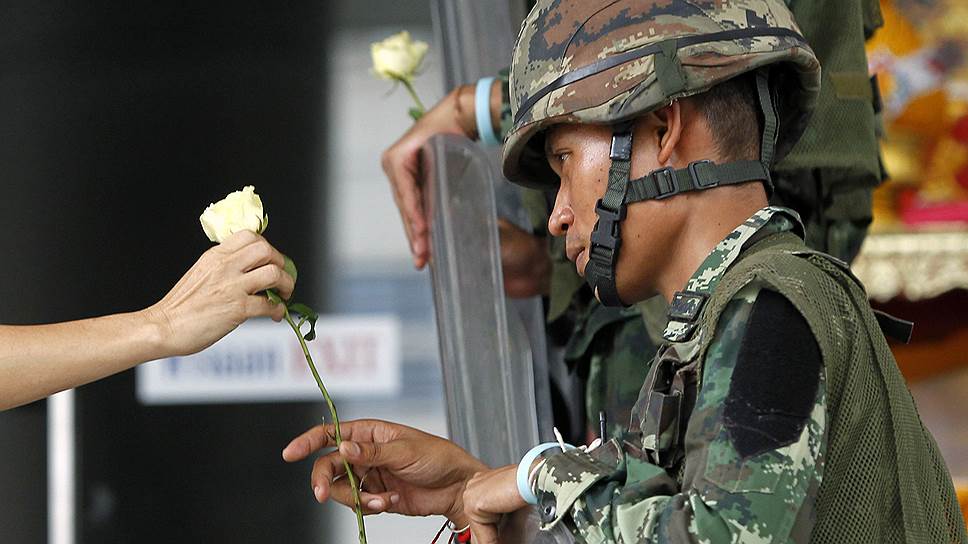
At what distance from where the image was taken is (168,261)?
316 cm

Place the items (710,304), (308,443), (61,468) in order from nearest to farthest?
(710,304), (308,443), (61,468)

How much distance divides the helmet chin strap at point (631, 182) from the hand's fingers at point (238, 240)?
431mm

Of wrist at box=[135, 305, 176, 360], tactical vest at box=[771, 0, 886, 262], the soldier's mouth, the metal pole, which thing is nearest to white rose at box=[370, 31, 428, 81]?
tactical vest at box=[771, 0, 886, 262]

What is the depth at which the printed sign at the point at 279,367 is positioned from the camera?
10.3 feet

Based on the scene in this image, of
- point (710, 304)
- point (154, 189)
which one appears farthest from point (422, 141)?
point (154, 189)

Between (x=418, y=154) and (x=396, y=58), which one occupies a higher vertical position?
(x=396, y=58)

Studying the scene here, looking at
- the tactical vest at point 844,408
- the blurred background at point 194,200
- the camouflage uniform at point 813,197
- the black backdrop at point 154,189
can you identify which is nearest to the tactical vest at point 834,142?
the camouflage uniform at point 813,197

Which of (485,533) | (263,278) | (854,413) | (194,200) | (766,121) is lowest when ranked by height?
(485,533)

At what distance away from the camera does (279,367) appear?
10.3 ft

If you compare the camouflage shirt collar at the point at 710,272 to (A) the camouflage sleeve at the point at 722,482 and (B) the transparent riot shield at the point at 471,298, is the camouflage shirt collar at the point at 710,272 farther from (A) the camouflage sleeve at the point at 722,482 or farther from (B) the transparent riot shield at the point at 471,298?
(B) the transparent riot shield at the point at 471,298

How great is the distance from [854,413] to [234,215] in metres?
0.76

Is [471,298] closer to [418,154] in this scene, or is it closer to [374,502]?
[418,154]

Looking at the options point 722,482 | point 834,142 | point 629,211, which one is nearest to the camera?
point 722,482

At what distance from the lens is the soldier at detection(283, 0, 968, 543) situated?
114 centimetres
